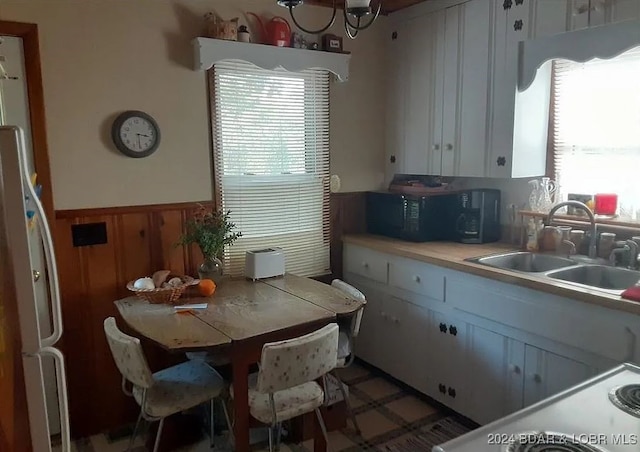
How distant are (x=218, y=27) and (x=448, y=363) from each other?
2295 mm

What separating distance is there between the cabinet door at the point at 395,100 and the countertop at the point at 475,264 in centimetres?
59

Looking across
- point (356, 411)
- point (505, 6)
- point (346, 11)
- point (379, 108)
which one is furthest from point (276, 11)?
point (356, 411)

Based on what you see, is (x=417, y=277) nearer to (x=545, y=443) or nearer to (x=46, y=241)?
(x=545, y=443)

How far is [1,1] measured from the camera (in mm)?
2381

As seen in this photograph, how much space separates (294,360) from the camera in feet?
6.76

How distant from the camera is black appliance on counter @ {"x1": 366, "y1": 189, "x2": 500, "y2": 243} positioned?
318 centimetres

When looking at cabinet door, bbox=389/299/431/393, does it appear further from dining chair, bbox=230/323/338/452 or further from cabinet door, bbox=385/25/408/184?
cabinet door, bbox=385/25/408/184

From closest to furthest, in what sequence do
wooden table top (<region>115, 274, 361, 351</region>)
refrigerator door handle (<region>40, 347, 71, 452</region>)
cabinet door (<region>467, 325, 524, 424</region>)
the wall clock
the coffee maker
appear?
refrigerator door handle (<region>40, 347, 71, 452</region>)
wooden table top (<region>115, 274, 361, 351</region>)
cabinet door (<region>467, 325, 524, 424</region>)
the wall clock
the coffee maker

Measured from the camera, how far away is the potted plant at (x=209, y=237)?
109 inches

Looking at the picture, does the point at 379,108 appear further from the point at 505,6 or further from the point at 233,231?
the point at 233,231

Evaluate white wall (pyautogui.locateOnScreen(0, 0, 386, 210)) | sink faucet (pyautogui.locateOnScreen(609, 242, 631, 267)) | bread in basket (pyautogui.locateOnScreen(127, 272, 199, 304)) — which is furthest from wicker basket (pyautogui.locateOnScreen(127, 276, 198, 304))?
sink faucet (pyautogui.locateOnScreen(609, 242, 631, 267))

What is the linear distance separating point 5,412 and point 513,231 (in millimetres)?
2847

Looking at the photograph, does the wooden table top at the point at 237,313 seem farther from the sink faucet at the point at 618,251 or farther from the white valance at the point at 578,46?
the white valance at the point at 578,46

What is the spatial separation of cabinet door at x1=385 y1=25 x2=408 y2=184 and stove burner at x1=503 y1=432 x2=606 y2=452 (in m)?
2.64
